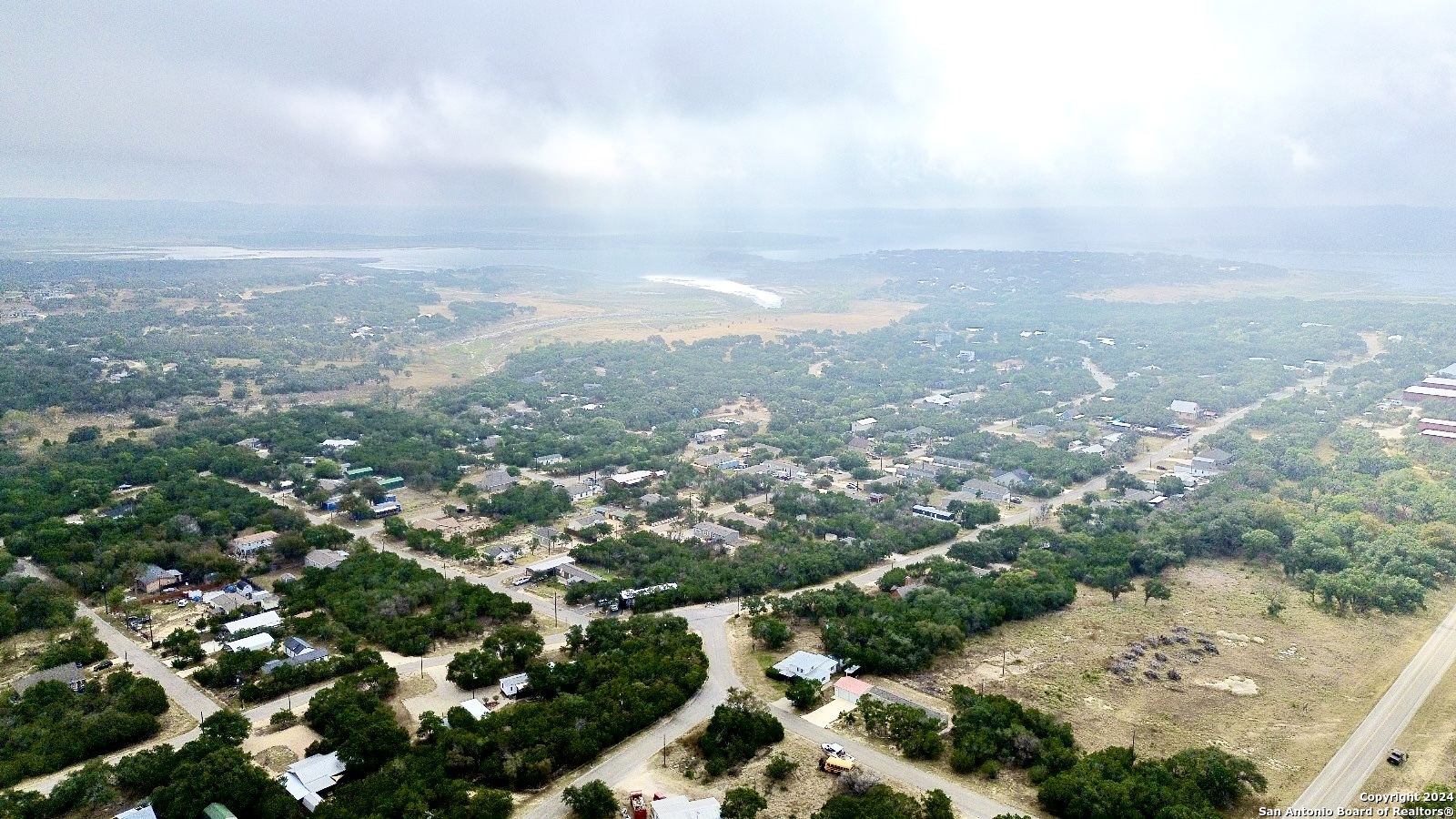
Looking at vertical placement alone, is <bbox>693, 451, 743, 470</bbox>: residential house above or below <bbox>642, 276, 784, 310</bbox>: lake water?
below

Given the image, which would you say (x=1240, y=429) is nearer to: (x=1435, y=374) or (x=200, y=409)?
(x=1435, y=374)

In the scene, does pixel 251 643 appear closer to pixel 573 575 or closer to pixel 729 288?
pixel 573 575

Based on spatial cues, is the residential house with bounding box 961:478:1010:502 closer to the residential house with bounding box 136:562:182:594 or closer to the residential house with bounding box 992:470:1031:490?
the residential house with bounding box 992:470:1031:490

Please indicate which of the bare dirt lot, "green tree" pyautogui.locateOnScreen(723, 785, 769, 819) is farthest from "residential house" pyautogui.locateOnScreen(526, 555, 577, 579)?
"green tree" pyautogui.locateOnScreen(723, 785, 769, 819)

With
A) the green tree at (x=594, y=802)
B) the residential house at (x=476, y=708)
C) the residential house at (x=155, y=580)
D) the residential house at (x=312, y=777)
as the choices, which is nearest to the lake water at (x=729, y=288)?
the residential house at (x=155, y=580)

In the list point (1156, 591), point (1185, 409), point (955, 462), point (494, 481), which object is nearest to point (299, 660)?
point (494, 481)

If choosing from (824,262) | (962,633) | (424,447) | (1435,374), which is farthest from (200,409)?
(824,262)
